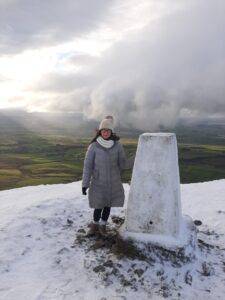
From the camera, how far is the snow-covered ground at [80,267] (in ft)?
17.3

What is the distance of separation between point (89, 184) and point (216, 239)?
10.4 ft

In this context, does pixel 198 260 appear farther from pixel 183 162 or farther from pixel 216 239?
pixel 183 162

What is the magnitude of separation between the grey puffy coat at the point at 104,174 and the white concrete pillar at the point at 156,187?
537mm

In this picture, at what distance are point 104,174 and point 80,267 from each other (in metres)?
1.82

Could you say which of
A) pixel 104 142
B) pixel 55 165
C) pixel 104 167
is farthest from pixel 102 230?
pixel 55 165

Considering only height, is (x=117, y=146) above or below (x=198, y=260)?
above

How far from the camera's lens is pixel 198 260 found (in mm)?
6316

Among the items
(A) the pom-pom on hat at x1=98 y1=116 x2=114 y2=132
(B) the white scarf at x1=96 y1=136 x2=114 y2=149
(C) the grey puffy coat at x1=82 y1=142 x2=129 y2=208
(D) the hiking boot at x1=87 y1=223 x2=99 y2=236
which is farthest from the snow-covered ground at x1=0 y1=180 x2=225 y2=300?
(A) the pom-pom on hat at x1=98 y1=116 x2=114 y2=132

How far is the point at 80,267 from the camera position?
5.88 meters

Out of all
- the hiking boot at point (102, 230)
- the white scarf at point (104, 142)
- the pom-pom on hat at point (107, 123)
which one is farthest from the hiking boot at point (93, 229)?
the pom-pom on hat at point (107, 123)

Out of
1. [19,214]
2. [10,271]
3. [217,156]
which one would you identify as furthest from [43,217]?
→ [217,156]

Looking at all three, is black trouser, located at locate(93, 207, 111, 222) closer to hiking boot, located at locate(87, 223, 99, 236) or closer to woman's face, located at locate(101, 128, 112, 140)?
hiking boot, located at locate(87, 223, 99, 236)

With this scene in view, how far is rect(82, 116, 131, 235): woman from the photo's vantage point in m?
6.73

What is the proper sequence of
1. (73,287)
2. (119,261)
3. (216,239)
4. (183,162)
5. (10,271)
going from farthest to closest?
(183,162) → (216,239) → (119,261) → (10,271) → (73,287)
